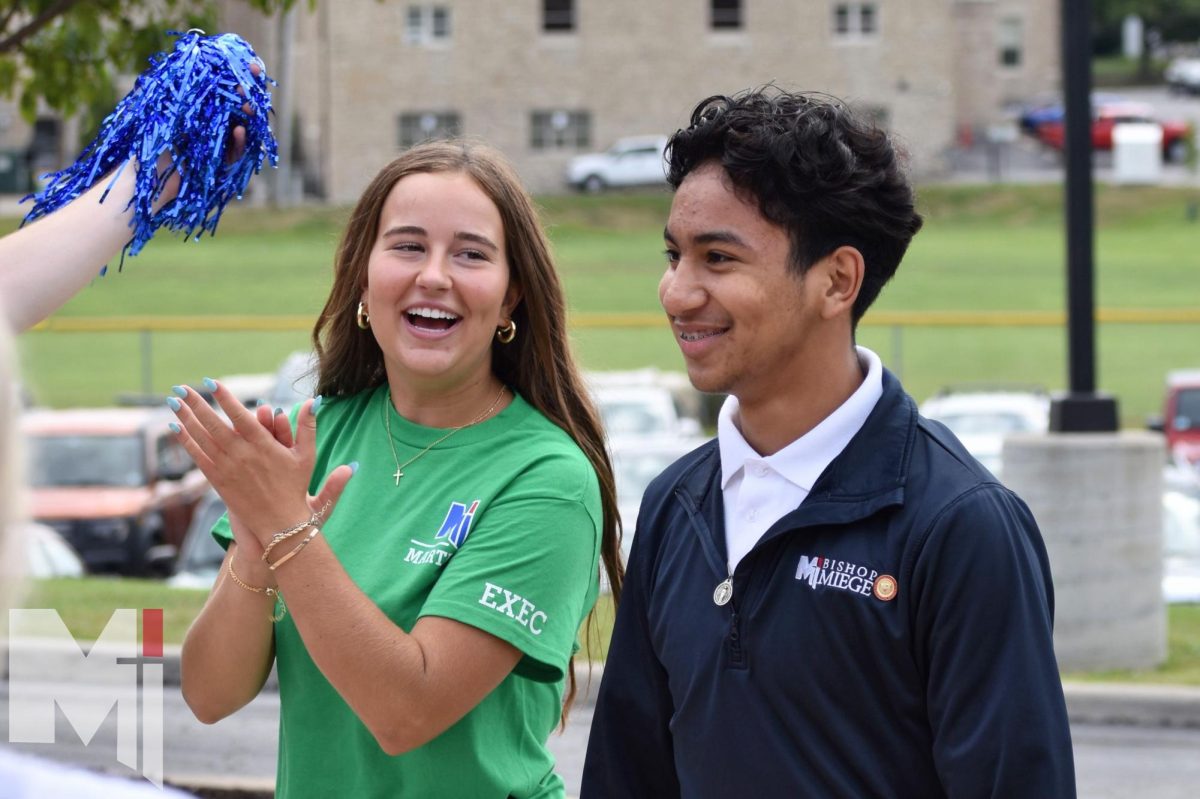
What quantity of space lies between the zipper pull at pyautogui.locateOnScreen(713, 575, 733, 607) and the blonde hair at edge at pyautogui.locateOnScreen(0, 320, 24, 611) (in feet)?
3.80

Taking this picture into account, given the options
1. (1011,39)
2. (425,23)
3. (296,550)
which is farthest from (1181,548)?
(1011,39)

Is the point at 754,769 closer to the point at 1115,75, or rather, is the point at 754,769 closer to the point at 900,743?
the point at 900,743

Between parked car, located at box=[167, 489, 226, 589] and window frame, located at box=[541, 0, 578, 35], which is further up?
window frame, located at box=[541, 0, 578, 35]

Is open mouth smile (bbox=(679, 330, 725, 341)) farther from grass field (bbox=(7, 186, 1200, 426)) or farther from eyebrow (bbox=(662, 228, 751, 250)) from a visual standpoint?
grass field (bbox=(7, 186, 1200, 426))

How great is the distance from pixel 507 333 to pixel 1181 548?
9.34m

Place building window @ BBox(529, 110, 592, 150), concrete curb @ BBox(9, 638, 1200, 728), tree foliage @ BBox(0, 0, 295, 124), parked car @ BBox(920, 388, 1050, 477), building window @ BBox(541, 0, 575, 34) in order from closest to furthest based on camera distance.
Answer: tree foliage @ BBox(0, 0, 295, 124)
concrete curb @ BBox(9, 638, 1200, 728)
parked car @ BBox(920, 388, 1050, 477)
building window @ BBox(541, 0, 575, 34)
building window @ BBox(529, 110, 592, 150)

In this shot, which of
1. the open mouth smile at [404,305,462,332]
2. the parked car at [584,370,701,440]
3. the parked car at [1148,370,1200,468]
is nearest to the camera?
Answer: the open mouth smile at [404,305,462,332]

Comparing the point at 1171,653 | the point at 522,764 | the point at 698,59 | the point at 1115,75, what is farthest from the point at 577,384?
the point at 1115,75

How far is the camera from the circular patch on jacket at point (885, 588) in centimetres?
197

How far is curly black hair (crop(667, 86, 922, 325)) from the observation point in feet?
6.90

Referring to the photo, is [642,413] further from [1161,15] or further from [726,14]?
[1161,15]

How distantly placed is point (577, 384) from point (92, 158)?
86 centimetres

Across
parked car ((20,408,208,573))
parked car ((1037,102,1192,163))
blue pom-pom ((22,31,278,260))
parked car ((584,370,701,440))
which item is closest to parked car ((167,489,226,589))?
parked car ((20,408,208,573))

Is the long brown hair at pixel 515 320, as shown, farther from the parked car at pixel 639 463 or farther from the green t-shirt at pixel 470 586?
the parked car at pixel 639 463
